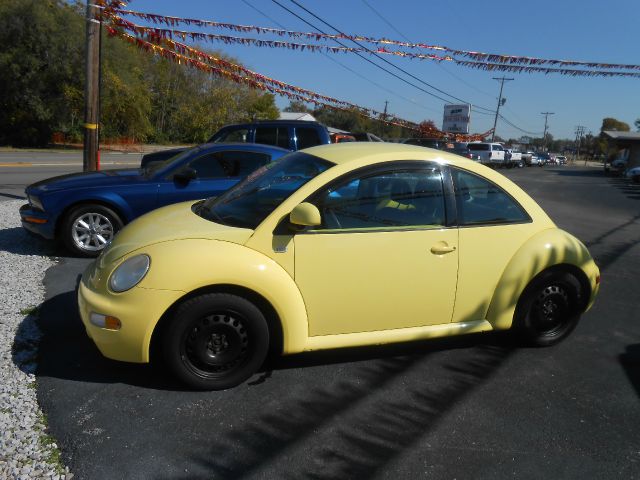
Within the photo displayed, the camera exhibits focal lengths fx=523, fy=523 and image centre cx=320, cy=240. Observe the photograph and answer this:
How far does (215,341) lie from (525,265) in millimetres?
2314

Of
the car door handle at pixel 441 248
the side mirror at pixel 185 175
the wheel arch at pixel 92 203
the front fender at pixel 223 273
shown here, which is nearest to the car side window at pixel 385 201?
the car door handle at pixel 441 248

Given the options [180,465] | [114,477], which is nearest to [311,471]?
[180,465]

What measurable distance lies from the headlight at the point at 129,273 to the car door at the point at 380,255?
36.9 inches

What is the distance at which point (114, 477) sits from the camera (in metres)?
2.51

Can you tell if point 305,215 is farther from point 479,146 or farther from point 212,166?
point 479,146

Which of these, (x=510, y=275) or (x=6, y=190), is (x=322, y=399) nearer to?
(x=510, y=275)

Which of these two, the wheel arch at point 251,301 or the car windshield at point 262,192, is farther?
the car windshield at point 262,192

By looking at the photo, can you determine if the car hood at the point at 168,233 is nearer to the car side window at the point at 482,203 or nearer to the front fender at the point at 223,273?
the front fender at the point at 223,273

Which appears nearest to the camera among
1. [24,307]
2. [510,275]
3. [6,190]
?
[510,275]

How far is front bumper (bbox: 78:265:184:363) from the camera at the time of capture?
10.2ft

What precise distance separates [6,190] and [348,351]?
10787mm

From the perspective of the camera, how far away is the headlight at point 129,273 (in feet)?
10.3

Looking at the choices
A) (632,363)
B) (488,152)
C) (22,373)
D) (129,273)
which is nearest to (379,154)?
(129,273)

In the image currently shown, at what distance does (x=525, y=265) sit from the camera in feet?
12.8
